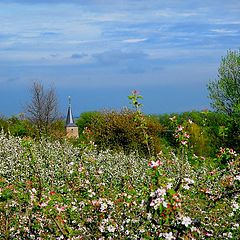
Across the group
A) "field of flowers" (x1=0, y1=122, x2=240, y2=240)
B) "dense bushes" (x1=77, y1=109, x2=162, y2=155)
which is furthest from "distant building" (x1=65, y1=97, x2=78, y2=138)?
"field of flowers" (x1=0, y1=122, x2=240, y2=240)

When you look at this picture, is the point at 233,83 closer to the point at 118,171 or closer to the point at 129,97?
the point at 118,171

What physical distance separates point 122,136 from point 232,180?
639 inches

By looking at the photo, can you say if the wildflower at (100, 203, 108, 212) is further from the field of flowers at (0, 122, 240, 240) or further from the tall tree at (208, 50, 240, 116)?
the tall tree at (208, 50, 240, 116)

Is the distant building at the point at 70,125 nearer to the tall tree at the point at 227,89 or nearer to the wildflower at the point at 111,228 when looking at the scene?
the tall tree at the point at 227,89

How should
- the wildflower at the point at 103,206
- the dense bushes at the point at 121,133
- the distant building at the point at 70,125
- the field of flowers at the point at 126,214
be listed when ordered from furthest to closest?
1. the distant building at the point at 70,125
2. the dense bushes at the point at 121,133
3. the wildflower at the point at 103,206
4. the field of flowers at the point at 126,214

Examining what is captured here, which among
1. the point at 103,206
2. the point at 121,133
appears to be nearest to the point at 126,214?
the point at 103,206

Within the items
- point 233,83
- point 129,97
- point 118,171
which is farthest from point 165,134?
point 129,97

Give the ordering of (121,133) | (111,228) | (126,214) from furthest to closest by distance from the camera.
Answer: (121,133)
(126,214)
(111,228)

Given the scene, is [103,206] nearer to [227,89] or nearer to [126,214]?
[126,214]

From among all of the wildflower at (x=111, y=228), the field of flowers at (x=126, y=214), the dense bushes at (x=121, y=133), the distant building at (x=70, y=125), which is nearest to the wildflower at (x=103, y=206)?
the field of flowers at (x=126, y=214)

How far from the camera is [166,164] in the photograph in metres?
8.03

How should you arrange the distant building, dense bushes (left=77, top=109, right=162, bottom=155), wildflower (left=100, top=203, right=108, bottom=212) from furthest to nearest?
1. the distant building
2. dense bushes (left=77, top=109, right=162, bottom=155)
3. wildflower (left=100, top=203, right=108, bottom=212)

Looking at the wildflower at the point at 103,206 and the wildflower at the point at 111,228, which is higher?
the wildflower at the point at 103,206

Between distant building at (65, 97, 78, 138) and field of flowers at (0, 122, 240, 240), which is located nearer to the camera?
field of flowers at (0, 122, 240, 240)
